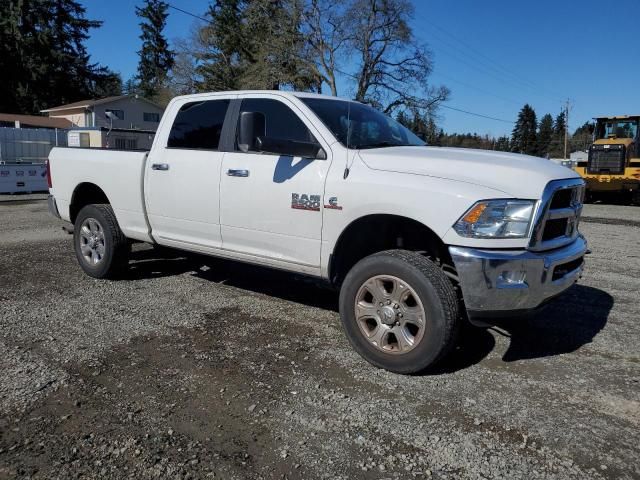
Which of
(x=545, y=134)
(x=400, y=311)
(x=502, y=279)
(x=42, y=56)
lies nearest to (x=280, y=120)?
(x=400, y=311)

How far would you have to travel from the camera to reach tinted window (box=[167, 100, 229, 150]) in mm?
5059

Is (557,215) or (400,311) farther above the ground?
(557,215)

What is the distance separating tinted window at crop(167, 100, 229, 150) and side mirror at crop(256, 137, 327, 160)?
104 centimetres

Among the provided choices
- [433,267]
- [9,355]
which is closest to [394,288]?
[433,267]

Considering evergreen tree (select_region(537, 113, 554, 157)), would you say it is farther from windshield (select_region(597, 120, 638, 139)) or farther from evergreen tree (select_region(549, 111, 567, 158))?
windshield (select_region(597, 120, 638, 139))

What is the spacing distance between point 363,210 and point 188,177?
1997 mm

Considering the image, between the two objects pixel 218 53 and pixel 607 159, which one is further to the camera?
pixel 218 53

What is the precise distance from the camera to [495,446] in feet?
9.56

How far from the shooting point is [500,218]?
3.39 meters

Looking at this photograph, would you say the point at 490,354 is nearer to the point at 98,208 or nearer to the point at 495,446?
the point at 495,446

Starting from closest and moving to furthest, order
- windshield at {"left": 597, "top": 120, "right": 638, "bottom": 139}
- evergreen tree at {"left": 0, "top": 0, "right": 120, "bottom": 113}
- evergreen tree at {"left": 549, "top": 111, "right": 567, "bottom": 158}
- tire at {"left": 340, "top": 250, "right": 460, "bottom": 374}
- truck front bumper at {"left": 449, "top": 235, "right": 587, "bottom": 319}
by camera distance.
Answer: truck front bumper at {"left": 449, "top": 235, "right": 587, "bottom": 319} < tire at {"left": 340, "top": 250, "right": 460, "bottom": 374} < windshield at {"left": 597, "top": 120, "right": 638, "bottom": 139} < evergreen tree at {"left": 0, "top": 0, "right": 120, "bottom": 113} < evergreen tree at {"left": 549, "top": 111, "right": 567, "bottom": 158}

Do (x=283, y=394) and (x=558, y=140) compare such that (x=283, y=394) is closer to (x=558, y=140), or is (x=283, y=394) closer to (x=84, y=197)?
(x=84, y=197)

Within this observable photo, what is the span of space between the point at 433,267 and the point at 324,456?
1472mm

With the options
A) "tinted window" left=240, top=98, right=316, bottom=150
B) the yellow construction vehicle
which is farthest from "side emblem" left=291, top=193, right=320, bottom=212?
the yellow construction vehicle
